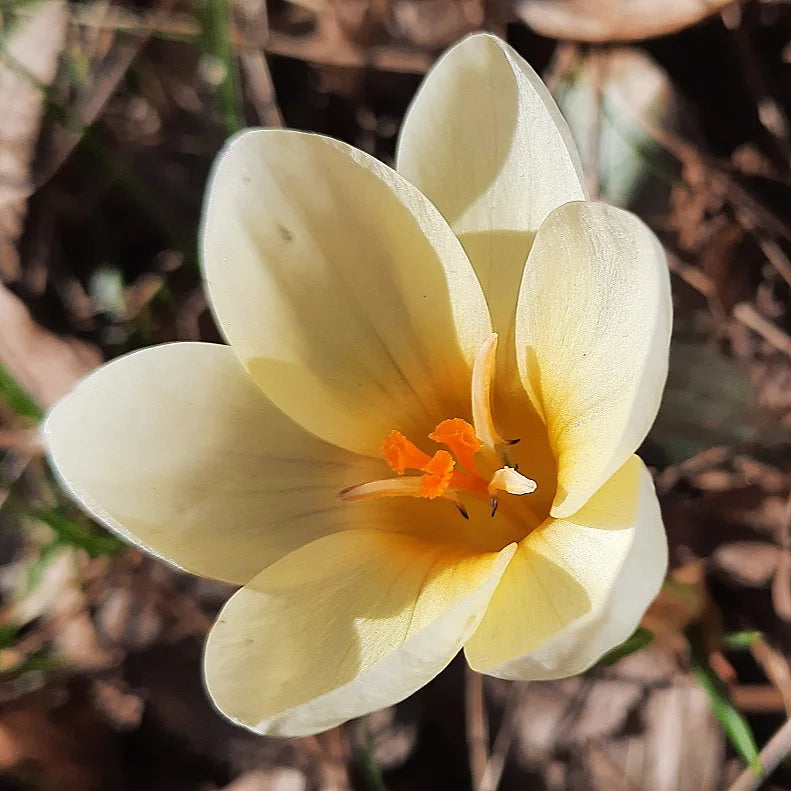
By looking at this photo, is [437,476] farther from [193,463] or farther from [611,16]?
[611,16]

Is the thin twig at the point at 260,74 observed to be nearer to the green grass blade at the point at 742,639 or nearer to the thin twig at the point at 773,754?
the green grass blade at the point at 742,639

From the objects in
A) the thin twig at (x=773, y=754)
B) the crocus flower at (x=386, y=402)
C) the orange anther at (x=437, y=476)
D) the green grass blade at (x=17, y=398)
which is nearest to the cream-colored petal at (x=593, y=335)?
the crocus flower at (x=386, y=402)

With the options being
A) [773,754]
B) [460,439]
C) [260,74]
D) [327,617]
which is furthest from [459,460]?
[260,74]

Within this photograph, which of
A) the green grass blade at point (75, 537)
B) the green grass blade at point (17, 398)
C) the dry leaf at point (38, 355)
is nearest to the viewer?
the green grass blade at point (75, 537)

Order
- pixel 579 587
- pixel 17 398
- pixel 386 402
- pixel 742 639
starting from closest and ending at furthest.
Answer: pixel 579 587 < pixel 386 402 < pixel 742 639 < pixel 17 398

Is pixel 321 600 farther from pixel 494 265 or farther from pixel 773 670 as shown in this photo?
pixel 773 670

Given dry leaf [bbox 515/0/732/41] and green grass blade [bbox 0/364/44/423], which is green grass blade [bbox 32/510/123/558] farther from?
dry leaf [bbox 515/0/732/41]

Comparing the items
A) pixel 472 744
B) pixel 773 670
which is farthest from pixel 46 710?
pixel 773 670
